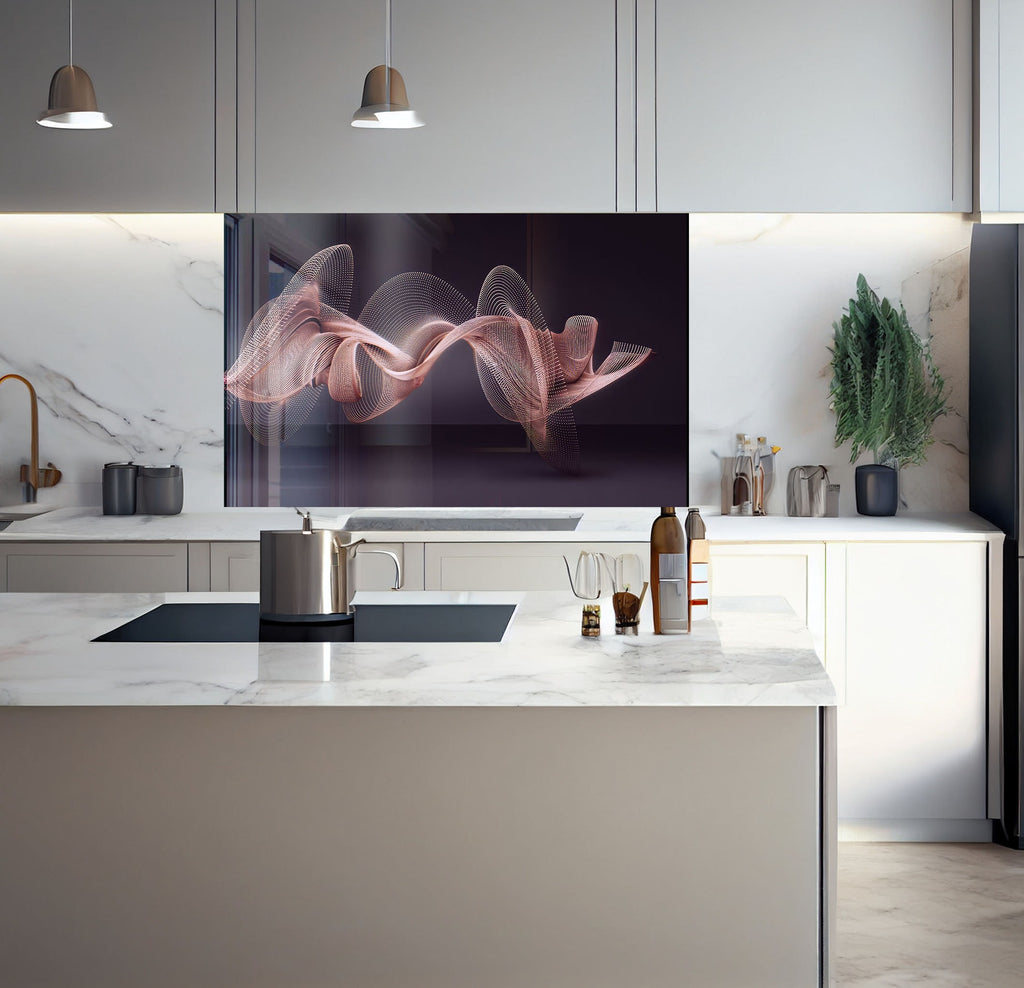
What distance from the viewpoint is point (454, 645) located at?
2.09 metres

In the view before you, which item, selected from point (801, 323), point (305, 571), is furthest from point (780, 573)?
point (305, 571)

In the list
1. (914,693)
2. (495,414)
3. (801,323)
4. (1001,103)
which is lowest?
(914,693)

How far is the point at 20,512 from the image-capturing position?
13.7 ft

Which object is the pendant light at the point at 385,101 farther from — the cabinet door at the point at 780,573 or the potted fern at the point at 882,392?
the potted fern at the point at 882,392

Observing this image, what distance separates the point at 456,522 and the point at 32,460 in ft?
5.46

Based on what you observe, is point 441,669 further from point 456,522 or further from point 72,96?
point 456,522

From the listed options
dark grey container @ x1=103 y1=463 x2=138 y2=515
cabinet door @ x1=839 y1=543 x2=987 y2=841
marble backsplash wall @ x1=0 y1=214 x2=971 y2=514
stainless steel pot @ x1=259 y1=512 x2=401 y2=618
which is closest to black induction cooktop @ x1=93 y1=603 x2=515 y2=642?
stainless steel pot @ x1=259 y1=512 x2=401 y2=618

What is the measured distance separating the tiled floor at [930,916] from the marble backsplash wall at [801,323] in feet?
4.25

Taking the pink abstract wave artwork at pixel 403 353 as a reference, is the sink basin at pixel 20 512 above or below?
below

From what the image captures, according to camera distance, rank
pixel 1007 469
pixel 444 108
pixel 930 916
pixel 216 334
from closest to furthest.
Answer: pixel 930 916 < pixel 1007 469 < pixel 444 108 < pixel 216 334

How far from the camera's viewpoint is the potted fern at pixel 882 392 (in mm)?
4000

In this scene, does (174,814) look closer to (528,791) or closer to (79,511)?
(528,791)

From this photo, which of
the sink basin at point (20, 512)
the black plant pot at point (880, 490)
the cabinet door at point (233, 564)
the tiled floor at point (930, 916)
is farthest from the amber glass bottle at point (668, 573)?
the sink basin at point (20, 512)

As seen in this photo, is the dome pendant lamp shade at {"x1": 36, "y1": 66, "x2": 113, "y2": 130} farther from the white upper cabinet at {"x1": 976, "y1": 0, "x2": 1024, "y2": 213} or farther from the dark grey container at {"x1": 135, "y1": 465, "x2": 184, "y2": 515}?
the white upper cabinet at {"x1": 976, "y1": 0, "x2": 1024, "y2": 213}
